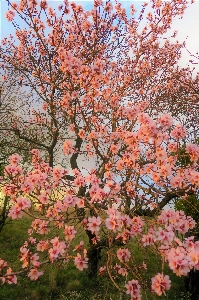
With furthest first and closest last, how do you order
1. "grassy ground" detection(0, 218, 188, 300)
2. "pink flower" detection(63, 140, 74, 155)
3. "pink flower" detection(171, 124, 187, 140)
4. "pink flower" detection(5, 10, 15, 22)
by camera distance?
"pink flower" detection(5, 10, 15, 22)
"grassy ground" detection(0, 218, 188, 300)
"pink flower" detection(63, 140, 74, 155)
"pink flower" detection(171, 124, 187, 140)

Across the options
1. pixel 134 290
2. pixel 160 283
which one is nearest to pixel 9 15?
pixel 134 290

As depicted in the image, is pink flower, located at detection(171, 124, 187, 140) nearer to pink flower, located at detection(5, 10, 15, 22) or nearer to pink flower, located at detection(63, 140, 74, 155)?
pink flower, located at detection(63, 140, 74, 155)

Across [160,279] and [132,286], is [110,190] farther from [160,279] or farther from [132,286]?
[160,279]

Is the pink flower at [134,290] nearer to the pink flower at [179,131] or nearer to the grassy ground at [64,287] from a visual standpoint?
the pink flower at [179,131]

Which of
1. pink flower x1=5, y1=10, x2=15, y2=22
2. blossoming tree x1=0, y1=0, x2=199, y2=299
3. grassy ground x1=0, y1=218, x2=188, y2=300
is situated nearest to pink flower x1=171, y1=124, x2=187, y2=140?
blossoming tree x1=0, y1=0, x2=199, y2=299

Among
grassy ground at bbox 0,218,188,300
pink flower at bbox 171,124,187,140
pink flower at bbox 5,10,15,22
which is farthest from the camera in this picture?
pink flower at bbox 5,10,15,22

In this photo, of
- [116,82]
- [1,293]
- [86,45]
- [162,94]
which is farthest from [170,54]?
[1,293]

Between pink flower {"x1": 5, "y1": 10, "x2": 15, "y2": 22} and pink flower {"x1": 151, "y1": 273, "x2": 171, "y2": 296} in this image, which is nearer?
pink flower {"x1": 151, "y1": 273, "x2": 171, "y2": 296}

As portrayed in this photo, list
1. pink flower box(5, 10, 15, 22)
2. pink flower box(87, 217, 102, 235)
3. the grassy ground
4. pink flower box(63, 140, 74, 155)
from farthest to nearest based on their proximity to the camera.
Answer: pink flower box(5, 10, 15, 22) → the grassy ground → pink flower box(63, 140, 74, 155) → pink flower box(87, 217, 102, 235)

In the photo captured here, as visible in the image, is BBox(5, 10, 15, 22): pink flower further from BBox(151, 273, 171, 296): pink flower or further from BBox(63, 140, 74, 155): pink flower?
BBox(151, 273, 171, 296): pink flower

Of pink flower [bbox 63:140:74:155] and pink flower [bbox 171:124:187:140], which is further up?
pink flower [bbox 63:140:74:155]

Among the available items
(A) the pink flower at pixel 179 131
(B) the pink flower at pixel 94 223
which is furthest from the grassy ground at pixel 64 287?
(B) the pink flower at pixel 94 223

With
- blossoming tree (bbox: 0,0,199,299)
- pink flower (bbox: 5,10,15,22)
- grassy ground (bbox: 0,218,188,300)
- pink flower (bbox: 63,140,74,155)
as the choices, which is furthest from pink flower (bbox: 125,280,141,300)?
pink flower (bbox: 5,10,15,22)

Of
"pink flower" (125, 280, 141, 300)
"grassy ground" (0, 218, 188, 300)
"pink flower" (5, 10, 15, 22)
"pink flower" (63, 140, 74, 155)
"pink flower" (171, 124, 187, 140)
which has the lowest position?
"pink flower" (125, 280, 141, 300)
